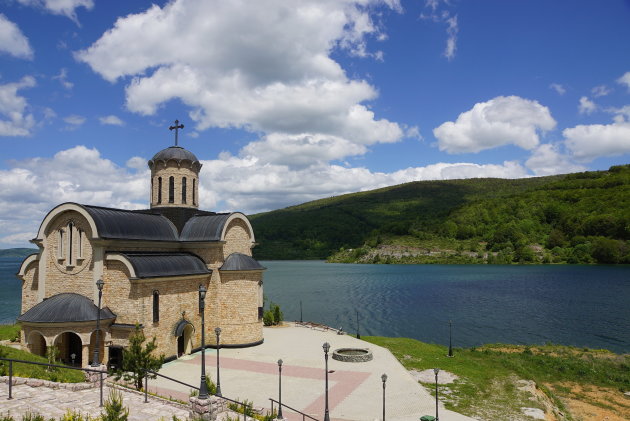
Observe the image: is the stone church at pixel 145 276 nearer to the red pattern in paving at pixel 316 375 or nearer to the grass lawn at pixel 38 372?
the grass lawn at pixel 38 372

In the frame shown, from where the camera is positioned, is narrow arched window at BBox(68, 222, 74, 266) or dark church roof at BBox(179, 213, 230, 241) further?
dark church roof at BBox(179, 213, 230, 241)

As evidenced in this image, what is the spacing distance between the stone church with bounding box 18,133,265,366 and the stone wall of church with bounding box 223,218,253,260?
7 cm

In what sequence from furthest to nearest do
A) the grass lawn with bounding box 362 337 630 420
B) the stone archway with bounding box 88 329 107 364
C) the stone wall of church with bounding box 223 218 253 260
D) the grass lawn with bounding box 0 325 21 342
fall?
the stone wall of church with bounding box 223 218 253 260, the grass lawn with bounding box 0 325 21 342, the stone archway with bounding box 88 329 107 364, the grass lawn with bounding box 362 337 630 420

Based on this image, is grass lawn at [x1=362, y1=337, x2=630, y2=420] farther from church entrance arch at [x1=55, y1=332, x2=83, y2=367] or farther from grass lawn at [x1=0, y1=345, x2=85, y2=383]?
church entrance arch at [x1=55, y1=332, x2=83, y2=367]

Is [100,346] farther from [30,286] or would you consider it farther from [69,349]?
[30,286]

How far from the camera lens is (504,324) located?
45719mm

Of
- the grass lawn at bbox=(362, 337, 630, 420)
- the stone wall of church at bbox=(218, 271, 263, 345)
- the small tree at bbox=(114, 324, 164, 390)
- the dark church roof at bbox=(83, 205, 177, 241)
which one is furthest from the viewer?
the stone wall of church at bbox=(218, 271, 263, 345)

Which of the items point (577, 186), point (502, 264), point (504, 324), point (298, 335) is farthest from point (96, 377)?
point (577, 186)

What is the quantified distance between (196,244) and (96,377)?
531 inches

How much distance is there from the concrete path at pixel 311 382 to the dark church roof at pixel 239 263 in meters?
5.33

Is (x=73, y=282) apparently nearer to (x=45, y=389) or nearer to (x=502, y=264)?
(x=45, y=389)

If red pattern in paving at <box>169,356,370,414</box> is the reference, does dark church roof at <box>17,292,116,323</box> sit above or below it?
above

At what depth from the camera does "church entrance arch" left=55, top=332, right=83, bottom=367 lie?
23375 millimetres

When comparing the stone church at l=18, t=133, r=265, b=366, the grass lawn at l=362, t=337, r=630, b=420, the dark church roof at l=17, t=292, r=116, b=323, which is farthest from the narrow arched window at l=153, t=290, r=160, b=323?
the grass lawn at l=362, t=337, r=630, b=420
